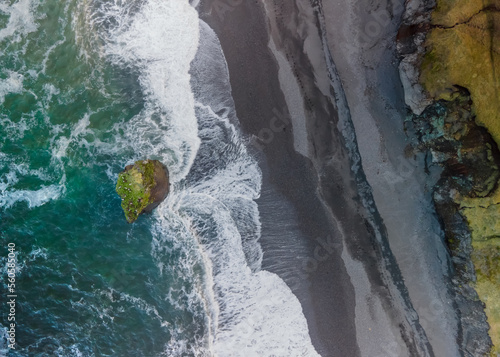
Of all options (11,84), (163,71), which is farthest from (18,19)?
(163,71)

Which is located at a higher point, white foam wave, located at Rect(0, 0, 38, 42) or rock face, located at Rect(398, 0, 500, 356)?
white foam wave, located at Rect(0, 0, 38, 42)

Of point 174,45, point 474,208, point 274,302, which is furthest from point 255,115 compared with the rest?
point 474,208

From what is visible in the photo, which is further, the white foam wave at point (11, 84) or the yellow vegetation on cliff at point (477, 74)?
the white foam wave at point (11, 84)

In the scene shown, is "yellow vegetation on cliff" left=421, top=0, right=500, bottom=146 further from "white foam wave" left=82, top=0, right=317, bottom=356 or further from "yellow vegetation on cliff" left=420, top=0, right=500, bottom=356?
"white foam wave" left=82, top=0, right=317, bottom=356

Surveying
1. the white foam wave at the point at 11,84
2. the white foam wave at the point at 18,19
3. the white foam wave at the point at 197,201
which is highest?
the white foam wave at the point at 18,19

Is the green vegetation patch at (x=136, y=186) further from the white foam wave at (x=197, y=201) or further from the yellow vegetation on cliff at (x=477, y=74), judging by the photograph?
the yellow vegetation on cliff at (x=477, y=74)

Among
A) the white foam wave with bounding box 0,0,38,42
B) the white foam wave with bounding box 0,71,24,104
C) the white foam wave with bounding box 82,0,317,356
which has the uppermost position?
the white foam wave with bounding box 0,0,38,42

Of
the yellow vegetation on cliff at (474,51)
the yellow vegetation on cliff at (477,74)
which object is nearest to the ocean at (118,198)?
the yellow vegetation on cliff at (477,74)

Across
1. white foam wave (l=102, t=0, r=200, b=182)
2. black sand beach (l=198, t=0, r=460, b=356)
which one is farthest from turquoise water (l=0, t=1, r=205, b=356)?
black sand beach (l=198, t=0, r=460, b=356)

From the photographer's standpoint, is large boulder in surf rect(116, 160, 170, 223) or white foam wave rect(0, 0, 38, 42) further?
white foam wave rect(0, 0, 38, 42)
